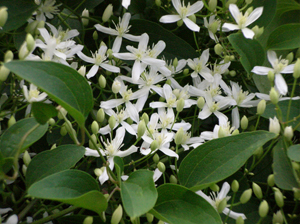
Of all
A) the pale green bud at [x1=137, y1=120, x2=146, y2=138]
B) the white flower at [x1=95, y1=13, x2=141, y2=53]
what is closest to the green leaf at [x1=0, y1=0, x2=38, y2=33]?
the white flower at [x1=95, y1=13, x2=141, y2=53]

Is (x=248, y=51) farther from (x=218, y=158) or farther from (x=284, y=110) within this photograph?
(x=218, y=158)

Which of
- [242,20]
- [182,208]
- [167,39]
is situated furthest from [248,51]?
[182,208]

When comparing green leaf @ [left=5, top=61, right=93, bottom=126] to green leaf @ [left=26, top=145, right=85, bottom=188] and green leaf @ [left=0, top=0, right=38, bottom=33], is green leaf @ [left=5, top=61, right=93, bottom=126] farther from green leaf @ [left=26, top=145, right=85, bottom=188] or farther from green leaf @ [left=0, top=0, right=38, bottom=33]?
green leaf @ [left=0, top=0, right=38, bottom=33]

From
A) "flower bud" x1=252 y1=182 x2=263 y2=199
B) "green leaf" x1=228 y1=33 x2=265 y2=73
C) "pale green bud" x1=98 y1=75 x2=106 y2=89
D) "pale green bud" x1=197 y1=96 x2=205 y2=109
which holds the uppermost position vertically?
"green leaf" x1=228 y1=33 x2=265 y2=73

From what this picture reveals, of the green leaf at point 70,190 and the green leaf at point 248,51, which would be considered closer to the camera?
the green leaf at point 70,190

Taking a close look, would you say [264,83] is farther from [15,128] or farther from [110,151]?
[15,128]

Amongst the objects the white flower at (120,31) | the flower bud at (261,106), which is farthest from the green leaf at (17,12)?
the flower bud at (261,106)

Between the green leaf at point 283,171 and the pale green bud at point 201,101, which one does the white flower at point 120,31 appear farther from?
the green leaf at point 283,171

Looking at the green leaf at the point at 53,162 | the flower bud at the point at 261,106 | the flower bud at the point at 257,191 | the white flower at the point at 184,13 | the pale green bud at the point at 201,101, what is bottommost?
the flower bud at the point at 257,191
